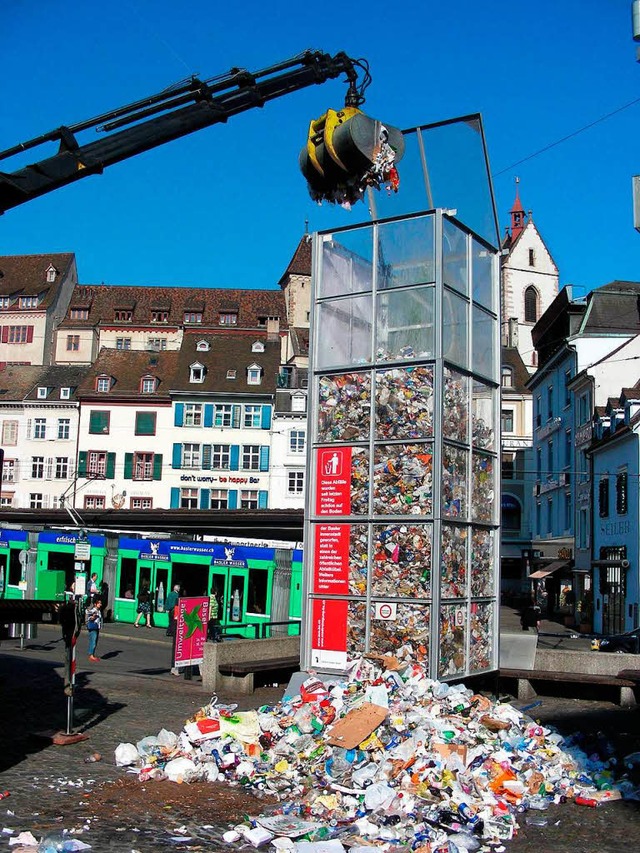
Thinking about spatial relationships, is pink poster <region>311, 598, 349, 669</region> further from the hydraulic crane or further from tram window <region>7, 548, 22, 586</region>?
tram window <region>7, 548, 22, 586</region>

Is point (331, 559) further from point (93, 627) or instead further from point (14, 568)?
point (14, 568)

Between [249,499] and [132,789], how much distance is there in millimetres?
51470

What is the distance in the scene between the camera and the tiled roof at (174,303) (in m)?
90.2

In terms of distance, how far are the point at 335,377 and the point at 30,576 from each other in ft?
89.6

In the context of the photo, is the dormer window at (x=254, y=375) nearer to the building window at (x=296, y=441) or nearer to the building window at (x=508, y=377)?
the building window at (x=296, y=441)

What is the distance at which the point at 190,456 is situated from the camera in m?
62.5

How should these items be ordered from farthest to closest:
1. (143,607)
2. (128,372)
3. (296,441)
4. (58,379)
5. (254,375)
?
(58,379), (128,372), (254,375), (296,441), (143,607)

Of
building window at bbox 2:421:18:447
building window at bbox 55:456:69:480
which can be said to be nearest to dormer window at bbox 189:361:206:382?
building window at bbox 55:456:69:480

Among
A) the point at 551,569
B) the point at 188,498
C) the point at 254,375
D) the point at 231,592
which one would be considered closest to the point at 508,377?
the point at 254,375

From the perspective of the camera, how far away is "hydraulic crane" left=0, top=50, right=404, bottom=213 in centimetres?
1004

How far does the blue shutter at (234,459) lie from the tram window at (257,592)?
28.9 metres

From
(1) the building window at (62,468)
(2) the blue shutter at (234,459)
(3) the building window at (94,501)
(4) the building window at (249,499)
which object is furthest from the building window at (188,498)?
(1) the building window at (62,468)

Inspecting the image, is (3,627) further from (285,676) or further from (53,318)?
(53,318)

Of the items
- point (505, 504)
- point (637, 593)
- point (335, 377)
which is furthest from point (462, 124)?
point (505, 504)
